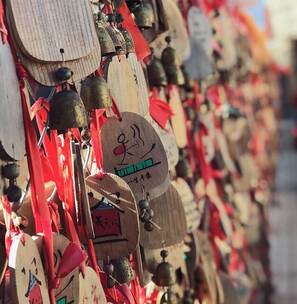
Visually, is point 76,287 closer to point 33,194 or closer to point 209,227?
point 33,194

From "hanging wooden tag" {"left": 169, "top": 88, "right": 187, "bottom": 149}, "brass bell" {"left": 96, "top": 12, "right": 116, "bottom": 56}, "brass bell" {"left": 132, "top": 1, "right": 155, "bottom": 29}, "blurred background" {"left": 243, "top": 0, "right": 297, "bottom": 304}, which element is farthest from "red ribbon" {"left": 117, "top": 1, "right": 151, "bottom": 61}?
"blurred background" {"left": 243, "top": 0, "right": 297, "bottom": 304}

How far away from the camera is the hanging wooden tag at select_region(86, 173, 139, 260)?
1102mm

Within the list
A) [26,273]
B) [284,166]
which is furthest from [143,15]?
[284,166]

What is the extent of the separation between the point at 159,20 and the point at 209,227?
645 millimetres

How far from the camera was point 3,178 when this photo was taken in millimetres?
949

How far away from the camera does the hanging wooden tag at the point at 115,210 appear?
1.10 meters

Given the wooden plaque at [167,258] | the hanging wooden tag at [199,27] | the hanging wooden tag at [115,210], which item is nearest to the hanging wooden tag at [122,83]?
the hanging wooden tag at [115,210]

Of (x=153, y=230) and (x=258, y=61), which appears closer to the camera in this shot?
(x=153, y=230)

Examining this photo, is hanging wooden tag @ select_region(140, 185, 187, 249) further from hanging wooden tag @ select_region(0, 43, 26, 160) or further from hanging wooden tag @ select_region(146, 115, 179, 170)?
hanging wooden tag @ select_region(0, 43, 26, 160)

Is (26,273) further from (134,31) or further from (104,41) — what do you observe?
(134,31)

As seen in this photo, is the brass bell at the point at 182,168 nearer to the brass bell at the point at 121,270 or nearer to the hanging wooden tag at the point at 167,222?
the hanging wooden tag at the point at 167,222

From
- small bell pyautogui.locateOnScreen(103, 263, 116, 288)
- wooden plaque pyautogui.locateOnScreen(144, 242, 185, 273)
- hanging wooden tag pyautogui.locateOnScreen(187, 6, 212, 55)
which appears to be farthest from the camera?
hanging wooden tag pyautogui.locateOnScreen(187, 6, 212, 55)

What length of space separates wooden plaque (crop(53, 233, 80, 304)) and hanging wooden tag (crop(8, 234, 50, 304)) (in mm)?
36

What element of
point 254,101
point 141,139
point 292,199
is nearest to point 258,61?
point 254,101
